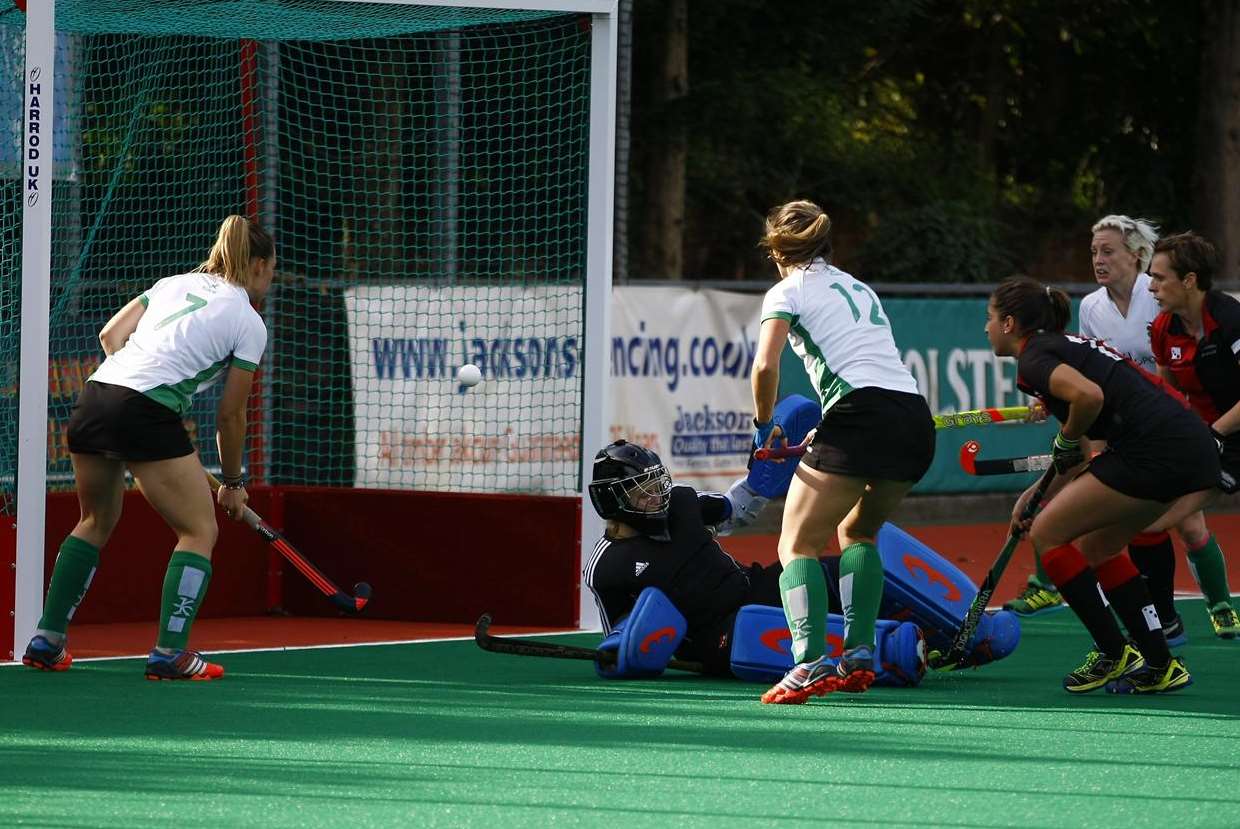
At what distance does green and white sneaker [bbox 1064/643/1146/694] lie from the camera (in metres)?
6.43

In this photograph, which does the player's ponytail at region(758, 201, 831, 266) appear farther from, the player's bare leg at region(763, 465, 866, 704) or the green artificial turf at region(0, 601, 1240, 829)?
the green artificial turf at region(0, 601, 1240, 829)

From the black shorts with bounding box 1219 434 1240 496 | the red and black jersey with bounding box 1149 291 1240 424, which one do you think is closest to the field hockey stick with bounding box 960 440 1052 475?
the red and black jersey with bounding box 1149 291 1240 424

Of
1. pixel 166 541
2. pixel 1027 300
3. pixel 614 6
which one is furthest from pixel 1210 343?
pixel 166 541

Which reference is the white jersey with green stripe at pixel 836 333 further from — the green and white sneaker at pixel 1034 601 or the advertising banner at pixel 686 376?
the advertising banner at pixel 686 376

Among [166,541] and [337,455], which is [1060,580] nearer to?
[166,541]

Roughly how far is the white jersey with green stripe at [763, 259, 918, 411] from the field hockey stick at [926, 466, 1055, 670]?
75 cm

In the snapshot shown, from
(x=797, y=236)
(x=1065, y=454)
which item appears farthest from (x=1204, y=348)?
(x=797, y=236)

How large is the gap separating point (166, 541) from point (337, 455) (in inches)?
62.7

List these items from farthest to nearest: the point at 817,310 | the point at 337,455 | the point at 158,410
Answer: the point at 337,455 → the point at 158,410 → the point at 817,310

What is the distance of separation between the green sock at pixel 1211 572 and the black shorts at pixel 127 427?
3888 mm

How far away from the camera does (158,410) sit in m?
6.68

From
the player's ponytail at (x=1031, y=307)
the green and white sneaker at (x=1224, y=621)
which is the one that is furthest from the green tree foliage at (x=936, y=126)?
the player's ponytail at (x=1031, y=307)

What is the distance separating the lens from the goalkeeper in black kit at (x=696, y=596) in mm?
6625

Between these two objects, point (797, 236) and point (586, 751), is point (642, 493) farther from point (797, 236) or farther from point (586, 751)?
point (586, 751)
